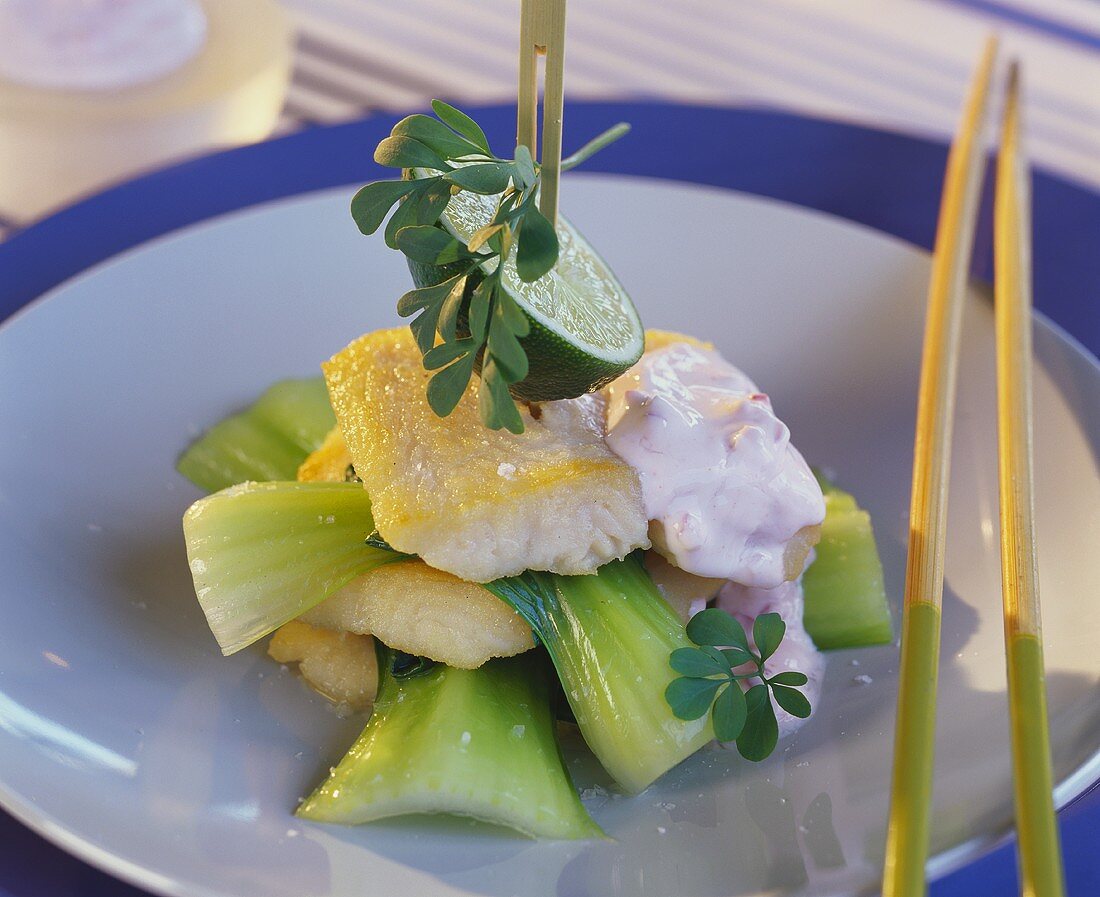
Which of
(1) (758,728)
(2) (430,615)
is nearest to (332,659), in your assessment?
(2) (430,615)

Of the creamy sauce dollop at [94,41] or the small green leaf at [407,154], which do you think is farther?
the creamy sauce dollop at [94,41]

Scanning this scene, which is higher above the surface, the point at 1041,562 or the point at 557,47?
the point at 557,47

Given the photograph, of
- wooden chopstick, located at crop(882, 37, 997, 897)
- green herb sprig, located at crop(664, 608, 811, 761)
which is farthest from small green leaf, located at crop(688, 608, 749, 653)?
wooden chopstick, located at crop(882, 37, 997, 897)

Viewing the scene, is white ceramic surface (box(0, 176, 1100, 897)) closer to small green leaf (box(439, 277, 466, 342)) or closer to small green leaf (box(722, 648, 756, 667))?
small green leaf (box(722, 648, 756, 667))

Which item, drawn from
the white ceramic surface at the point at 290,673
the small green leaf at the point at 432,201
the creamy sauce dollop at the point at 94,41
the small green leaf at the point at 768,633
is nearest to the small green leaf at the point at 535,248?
the small green leaf at the point at 432,201

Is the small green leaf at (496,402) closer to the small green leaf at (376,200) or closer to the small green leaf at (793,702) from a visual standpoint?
the small green leaf at (376,200)

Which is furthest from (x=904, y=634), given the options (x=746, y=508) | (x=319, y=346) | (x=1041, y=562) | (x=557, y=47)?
(x=319, y=346)

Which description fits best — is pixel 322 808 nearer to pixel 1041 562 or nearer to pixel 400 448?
pixel 400 448
